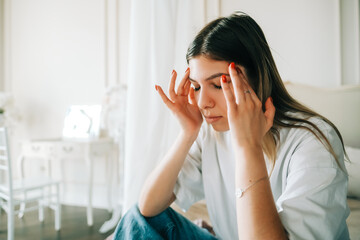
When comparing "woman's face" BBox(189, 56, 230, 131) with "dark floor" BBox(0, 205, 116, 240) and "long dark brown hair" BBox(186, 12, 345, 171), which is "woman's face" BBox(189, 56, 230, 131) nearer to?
"long dark brown hair" BBox(186, 12, 345, 171)

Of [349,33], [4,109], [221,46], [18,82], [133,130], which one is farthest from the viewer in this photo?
[18,82]

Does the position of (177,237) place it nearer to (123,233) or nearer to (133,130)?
(123,233)

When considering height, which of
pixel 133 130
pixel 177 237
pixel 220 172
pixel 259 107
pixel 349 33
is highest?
pixel 349 33

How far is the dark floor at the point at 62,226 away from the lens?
6.99ft

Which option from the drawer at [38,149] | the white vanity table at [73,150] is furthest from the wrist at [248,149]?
the drawer at [38,149]

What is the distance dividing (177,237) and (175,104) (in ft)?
1.41

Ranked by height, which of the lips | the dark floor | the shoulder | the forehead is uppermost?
the forehead

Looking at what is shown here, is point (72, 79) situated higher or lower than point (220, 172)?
higher

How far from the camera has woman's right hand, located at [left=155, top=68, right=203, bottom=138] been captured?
2.95 ft

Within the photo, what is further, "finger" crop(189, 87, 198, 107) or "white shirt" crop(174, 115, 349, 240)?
"finger" crop(189, 87, 198, 107)

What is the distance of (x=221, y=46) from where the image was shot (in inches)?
30.6

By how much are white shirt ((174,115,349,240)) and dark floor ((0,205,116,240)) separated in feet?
4.89

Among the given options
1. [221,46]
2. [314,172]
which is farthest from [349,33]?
[314,172]

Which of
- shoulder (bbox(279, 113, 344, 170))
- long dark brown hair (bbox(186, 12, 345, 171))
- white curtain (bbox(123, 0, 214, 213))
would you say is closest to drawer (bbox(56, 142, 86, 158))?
white curtain (bbox(123, 0, 214, 213))
